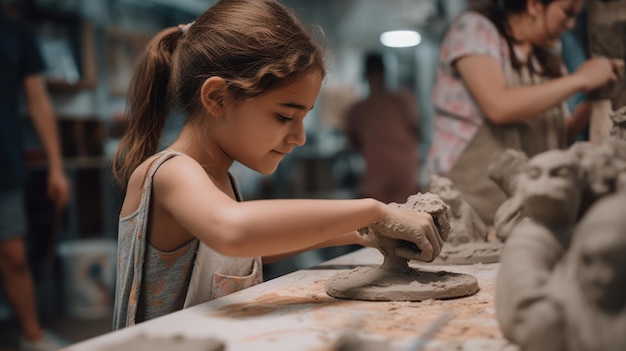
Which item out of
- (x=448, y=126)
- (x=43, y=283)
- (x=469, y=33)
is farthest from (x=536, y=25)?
(x=43, y=283)

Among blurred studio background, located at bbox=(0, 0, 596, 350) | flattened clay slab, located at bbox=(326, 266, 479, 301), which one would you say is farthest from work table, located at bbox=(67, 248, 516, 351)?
blurred studio background, located at bbox=(0, 0, 596, 350)

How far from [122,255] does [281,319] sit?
47cm

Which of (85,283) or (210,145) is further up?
(210,145)

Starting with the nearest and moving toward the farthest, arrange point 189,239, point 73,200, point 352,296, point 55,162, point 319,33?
point 352,296 → point 189,239 → point 319,33 → point 55,162 → point 73,200

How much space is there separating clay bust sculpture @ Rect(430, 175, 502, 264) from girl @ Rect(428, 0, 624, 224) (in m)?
0.36

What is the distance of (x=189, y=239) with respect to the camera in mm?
1291

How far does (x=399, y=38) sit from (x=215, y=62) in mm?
2328

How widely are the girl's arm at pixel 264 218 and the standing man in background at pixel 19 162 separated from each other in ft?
5.41

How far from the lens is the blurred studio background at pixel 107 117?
10.6ft

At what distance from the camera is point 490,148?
6.38 feet

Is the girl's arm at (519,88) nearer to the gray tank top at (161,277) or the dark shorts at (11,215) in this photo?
the gray tank top at (161,277)

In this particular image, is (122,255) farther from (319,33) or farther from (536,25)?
(536,25)

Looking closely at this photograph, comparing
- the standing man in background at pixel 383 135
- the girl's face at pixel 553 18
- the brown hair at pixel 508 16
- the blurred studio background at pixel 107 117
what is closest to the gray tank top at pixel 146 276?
the brown hair at pixel 508 16

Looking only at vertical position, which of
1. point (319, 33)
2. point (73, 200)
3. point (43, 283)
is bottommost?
point (43, 283)
